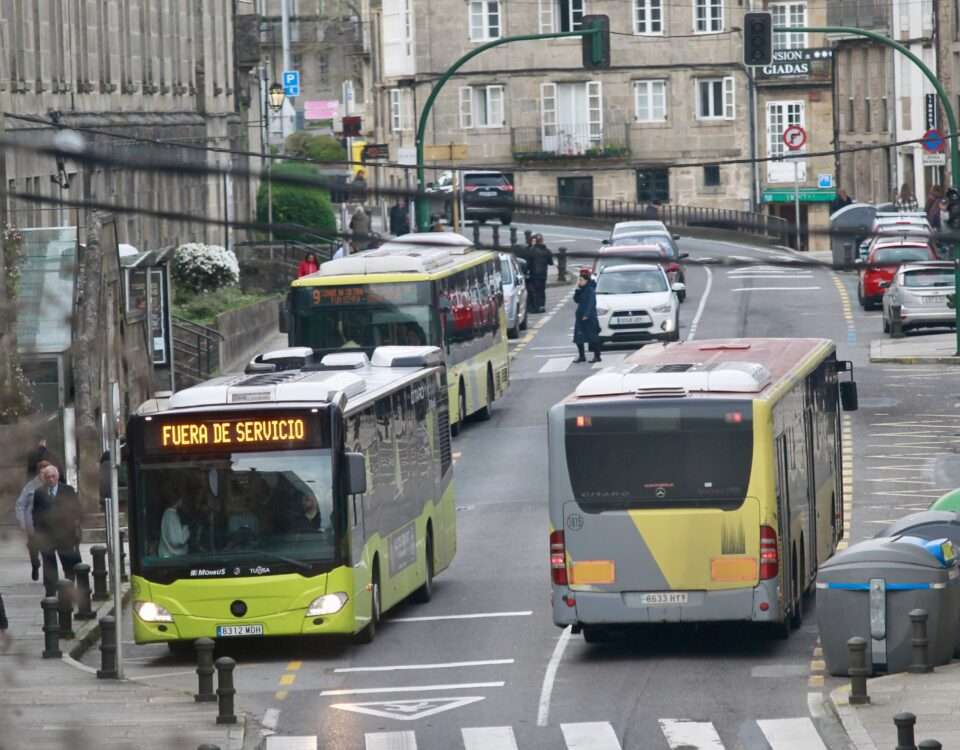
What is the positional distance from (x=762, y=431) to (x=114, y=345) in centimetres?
874

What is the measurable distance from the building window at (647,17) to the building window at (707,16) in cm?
147

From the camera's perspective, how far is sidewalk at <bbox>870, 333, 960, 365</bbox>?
141ft

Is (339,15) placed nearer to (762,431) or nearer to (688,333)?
(688,333)

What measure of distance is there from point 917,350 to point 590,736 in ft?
94.9

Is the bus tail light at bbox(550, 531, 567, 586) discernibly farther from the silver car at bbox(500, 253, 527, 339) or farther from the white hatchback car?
the silver car at bbox(500, 253, 527, 339)

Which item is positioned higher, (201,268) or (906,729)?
(201,268)

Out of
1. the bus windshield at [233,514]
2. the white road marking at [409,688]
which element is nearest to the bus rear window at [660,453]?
the white road marking at [409,688]

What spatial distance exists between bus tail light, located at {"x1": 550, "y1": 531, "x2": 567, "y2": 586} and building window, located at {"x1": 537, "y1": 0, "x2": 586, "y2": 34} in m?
74.3

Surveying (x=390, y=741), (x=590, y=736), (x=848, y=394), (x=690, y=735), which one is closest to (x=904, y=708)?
(x=690, y=735)

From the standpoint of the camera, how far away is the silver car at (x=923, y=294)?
4619 centimetres

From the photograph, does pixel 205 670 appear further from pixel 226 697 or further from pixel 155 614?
pixel 155 614

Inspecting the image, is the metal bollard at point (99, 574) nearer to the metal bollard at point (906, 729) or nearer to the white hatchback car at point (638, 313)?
the metal bollard at point (906, 729)

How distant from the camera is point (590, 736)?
16531 mm

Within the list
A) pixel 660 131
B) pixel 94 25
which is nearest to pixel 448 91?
pixel 660 131
